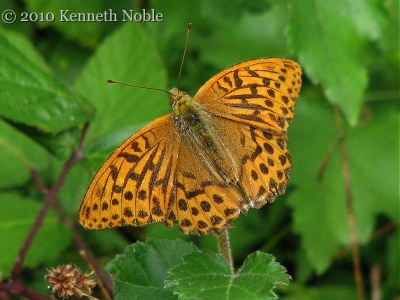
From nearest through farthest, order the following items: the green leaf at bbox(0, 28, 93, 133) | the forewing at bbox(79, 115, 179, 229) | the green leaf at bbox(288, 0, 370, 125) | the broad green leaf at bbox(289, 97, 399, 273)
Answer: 1. the forewing at bbox(79, 115, 179, 229)
2. the green leaf at bbox(0, 28, 93, 133)
3. the green leaf at bbox(288, 0, 370, 125)
4. the broad green leaf at bbox(289, 97, 399, 273)

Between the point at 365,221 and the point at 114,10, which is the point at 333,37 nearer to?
the point at 365,221

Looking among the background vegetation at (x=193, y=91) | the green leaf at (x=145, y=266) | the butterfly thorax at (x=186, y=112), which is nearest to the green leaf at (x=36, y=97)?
the background vegetation at (x=193, y=91)

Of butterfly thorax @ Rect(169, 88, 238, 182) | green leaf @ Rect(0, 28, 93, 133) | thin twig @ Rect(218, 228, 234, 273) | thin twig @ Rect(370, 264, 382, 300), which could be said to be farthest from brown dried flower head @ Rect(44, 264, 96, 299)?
thin twig @ Rect(370, 264, 382, 300)

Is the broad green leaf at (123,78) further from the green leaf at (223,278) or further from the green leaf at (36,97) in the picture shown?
the green leaf at (223,278)

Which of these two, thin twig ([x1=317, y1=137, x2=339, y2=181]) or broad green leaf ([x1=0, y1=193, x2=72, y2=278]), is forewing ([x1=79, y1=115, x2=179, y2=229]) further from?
thin twig ([x1=317, y1=137, x2=339, y2=181])

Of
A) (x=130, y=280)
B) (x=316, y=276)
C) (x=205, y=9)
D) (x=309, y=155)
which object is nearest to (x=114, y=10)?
(x=205, y=9)

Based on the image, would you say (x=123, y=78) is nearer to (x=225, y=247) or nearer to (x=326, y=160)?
(x=326, y=160)

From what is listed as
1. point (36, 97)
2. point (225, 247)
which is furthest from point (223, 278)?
point (36, 97)
